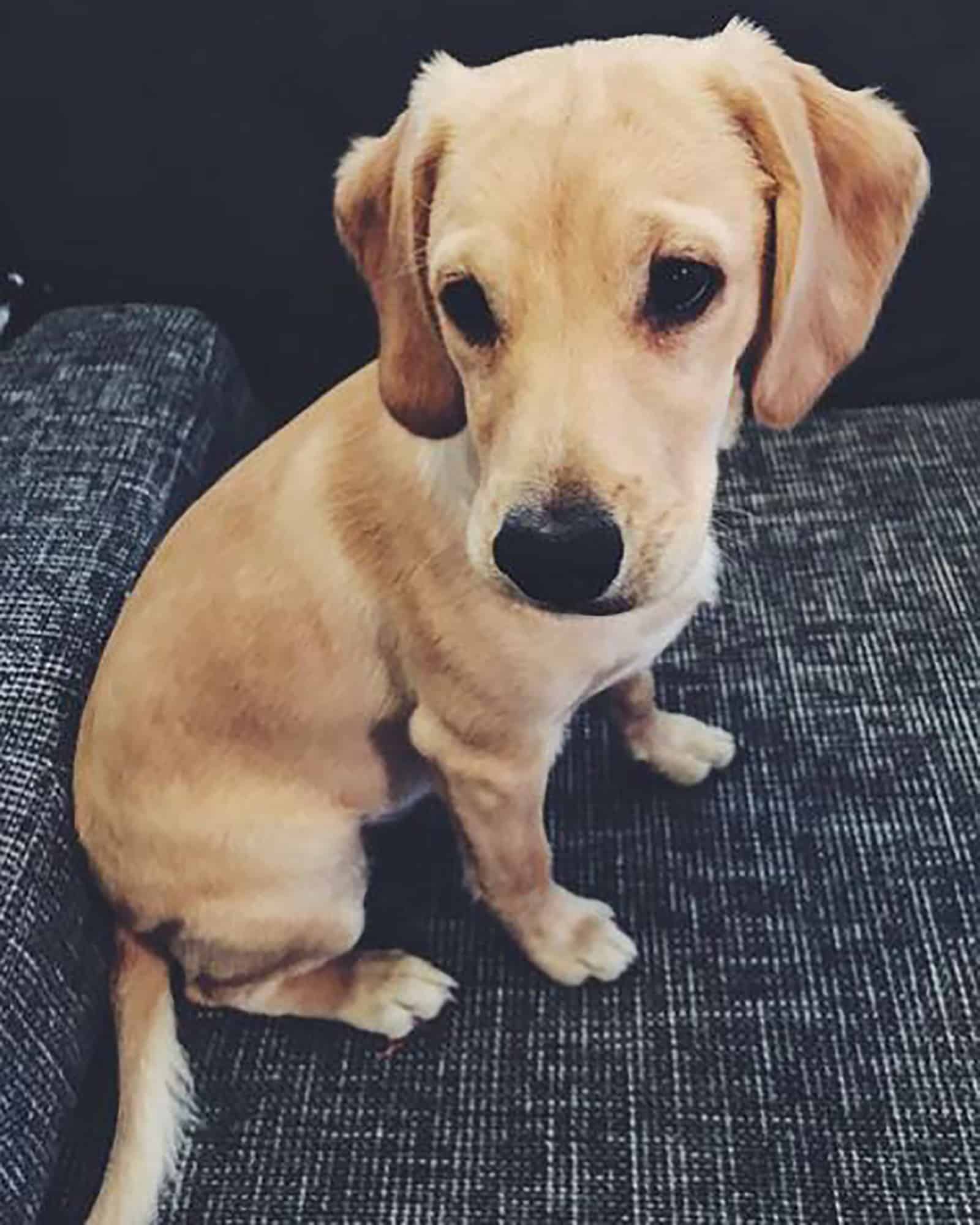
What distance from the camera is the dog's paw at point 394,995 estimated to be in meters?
1.30

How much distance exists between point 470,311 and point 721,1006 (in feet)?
2.06

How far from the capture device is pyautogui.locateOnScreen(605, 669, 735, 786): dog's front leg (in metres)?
1.46

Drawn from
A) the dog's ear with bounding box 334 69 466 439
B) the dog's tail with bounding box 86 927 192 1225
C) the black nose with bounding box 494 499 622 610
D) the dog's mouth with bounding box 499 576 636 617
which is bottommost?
the dog's tail with bounding box 86 927 192 1225

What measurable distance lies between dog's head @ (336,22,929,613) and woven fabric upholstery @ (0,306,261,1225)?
459 mm

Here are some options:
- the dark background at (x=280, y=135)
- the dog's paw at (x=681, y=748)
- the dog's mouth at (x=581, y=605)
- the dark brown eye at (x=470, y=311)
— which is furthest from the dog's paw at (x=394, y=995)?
the dark background at (x=280, y=135)

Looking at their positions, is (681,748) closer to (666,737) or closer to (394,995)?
(666,737)

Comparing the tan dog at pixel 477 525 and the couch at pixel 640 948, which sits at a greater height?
the tan dog at pixel 477 525

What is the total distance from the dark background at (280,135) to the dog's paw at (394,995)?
865mm

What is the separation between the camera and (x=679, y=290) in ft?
3.31

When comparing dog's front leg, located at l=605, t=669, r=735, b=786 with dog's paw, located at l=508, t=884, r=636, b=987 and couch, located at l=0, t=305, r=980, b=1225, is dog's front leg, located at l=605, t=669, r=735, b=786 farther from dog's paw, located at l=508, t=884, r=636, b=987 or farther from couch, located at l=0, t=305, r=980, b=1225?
dog's paw, located at l=508, t=884, r=636, b=987

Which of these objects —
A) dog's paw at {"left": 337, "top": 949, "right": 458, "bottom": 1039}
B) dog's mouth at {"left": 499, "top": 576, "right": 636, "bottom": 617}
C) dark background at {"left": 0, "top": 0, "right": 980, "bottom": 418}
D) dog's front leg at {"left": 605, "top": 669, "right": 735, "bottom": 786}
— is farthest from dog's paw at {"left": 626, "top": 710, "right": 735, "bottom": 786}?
dark background at {"left": 0, "top": 0, "right": 980, "bottom": 418}

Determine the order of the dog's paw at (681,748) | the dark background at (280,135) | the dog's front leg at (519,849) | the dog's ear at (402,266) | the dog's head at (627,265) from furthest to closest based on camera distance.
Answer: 1. the dark background at (280,135)
2. the dog's paw at (681,748)
3. the dog's front leg at (519,849)
4. the dog's ear at (402,266)
5. the dog's head at (627,265)

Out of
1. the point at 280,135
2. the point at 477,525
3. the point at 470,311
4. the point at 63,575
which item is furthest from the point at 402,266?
the point at 280,135

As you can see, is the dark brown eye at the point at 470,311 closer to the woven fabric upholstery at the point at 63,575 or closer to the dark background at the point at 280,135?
the woven fabric upholstery at the point at 63,575
